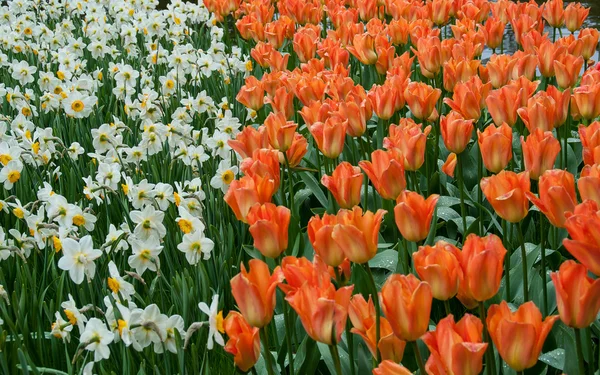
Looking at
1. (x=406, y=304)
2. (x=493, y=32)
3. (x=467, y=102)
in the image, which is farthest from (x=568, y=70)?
(x=406, y=304)

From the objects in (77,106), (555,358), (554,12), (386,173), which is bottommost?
(77,106)

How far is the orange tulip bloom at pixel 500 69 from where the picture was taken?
9.78 feet

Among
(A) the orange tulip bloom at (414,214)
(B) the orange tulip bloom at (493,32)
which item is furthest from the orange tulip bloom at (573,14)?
(A) the orange tulip bloom at (414,214)

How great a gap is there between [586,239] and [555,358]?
0.63 metres

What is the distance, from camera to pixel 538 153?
1935 mm

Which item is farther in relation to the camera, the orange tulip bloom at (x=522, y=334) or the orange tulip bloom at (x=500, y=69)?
the orange tulip bloom at (x=500, y=69)

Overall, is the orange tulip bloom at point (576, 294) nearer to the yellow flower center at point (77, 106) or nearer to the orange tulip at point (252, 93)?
the orange tulip at point (252, 93)

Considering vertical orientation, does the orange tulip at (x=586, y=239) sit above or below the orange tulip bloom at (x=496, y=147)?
above

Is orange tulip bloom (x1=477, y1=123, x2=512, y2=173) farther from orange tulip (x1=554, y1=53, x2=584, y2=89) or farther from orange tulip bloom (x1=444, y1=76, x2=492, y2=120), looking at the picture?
orange tulip (x1=554, y1=53, x2=584, y2=89)

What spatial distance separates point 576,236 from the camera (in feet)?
4.28

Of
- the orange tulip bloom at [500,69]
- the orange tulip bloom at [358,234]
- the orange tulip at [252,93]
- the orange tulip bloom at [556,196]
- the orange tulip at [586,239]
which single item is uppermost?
the orange tulip at [586,239]

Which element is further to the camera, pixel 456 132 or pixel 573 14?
pixel 573 14

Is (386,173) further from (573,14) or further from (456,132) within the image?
(573,14)

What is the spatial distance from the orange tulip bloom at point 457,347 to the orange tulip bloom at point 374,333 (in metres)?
0.18
